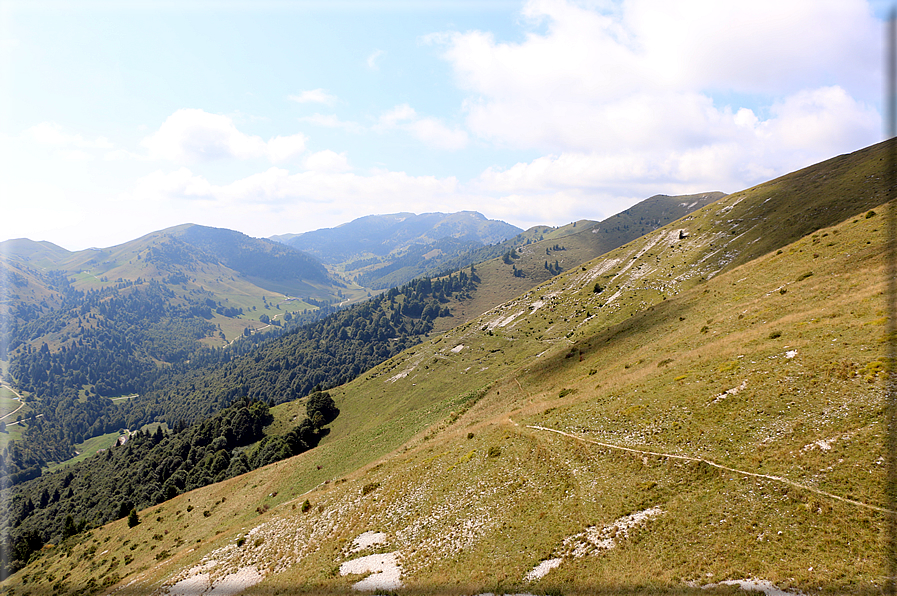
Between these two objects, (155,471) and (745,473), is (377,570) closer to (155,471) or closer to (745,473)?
(745,473)

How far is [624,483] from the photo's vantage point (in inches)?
1052

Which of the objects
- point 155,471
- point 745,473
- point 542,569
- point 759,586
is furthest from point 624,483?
point 155,471

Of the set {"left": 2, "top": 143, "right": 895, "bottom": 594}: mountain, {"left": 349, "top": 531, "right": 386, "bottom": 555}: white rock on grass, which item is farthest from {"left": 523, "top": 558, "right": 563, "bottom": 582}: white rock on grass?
{"left": 349, "top": 531, "right": 386, "bottom": 555}: white rock on grass

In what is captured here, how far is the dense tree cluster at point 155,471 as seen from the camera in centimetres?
10325

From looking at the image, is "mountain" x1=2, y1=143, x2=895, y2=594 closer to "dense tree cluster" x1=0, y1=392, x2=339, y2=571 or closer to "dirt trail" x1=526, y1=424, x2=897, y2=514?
"dirt trail" x1=526, y1=424, x2=897, y2=514

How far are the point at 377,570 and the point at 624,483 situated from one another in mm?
19518

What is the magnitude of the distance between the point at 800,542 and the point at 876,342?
71.9ft

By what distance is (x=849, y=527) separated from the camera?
17719 millimetres

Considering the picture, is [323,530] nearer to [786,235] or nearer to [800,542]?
[800,542]

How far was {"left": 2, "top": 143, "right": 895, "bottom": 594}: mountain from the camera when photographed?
64.6 feet

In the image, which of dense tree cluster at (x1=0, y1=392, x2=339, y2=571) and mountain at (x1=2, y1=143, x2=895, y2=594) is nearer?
mountain at (x1=2, y1=143, x2=895, y2=594)

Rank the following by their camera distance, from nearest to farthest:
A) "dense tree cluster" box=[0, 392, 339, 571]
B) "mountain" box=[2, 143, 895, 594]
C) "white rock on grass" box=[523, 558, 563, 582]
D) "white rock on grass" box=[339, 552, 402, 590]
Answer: "mountain" box=[2, 143, 895, 594]
"white rock on grass" box=[523, 558, 563, 582]
"white rock on grass" box=[339, 552, 402, 590]
"dense tree cluster" box=[0, 392, 339, 571]

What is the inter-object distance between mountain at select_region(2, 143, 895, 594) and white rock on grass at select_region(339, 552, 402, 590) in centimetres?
17

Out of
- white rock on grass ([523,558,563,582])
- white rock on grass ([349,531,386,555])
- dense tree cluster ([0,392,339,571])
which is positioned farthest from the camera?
dense tree cluster ([0,392,339,571])
